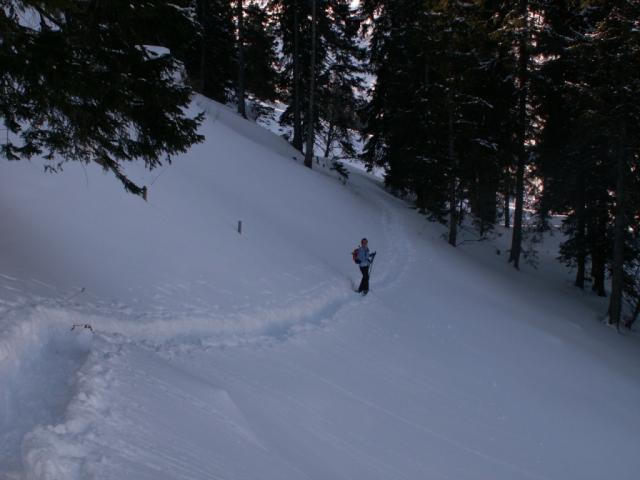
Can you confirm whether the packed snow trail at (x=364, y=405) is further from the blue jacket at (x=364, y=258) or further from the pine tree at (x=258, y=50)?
the pine tree at (x=258, y=50)

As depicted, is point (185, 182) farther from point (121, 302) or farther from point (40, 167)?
point (121, 302)

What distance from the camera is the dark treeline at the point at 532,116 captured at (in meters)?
16.5

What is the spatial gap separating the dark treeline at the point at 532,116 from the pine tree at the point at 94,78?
15083mm

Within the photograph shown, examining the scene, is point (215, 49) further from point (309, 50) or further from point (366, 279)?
point (366, 279)

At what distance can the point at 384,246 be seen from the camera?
19078mm

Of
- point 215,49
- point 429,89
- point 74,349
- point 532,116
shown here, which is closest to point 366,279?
point 74,349

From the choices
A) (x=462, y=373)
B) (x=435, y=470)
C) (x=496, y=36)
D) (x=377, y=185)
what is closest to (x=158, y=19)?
(x=435, y=470)

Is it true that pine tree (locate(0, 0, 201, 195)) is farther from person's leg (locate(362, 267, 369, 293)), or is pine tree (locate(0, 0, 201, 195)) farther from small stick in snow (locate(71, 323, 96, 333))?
person's leg (locate(362, 267, 369, 293))

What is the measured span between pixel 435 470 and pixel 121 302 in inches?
217

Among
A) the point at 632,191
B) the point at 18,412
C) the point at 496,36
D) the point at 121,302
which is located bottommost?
the point at 18,412

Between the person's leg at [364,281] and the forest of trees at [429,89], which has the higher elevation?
the forest of trees at [429,89]

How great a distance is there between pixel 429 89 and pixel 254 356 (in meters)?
16.6

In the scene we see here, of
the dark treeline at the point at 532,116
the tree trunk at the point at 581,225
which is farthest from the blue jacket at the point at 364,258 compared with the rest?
the tree trunk at the point at 581,225

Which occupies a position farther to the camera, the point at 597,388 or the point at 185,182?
the point at 185,182
